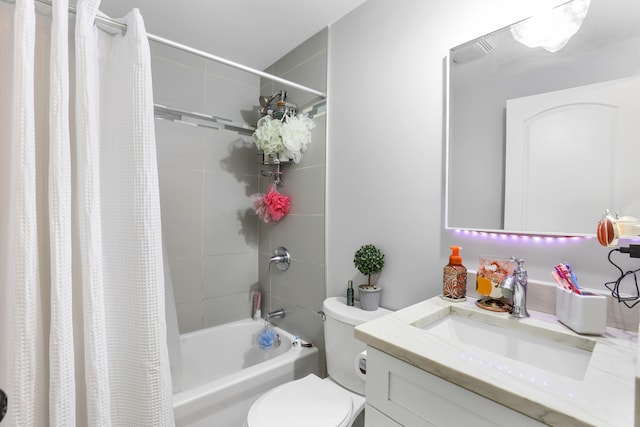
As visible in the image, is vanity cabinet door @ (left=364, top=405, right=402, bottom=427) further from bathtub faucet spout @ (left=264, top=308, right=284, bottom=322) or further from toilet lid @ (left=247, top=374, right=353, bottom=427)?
bathtub faucet spout @ (left=264, top=308, right=284, bottom=322)

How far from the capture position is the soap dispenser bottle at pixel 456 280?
0.97m

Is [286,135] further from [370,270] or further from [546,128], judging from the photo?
[546,128]

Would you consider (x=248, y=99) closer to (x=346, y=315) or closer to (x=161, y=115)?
(x=161, y=115)

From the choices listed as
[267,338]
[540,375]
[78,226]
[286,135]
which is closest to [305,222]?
[286,135]

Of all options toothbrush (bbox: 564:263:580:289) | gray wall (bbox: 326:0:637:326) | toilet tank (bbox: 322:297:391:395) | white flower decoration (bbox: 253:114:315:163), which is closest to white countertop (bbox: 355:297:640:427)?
toothbrush (bbox: 564:263:580:289)

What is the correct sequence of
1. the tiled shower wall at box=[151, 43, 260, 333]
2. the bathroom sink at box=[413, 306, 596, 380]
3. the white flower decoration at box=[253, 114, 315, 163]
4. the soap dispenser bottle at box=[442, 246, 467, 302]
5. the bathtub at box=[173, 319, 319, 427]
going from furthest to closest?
1. the tiled shower wall at box=[151, 43, 260, 333]
2. the white flower decoration at box=[253, 114, 315, 163]
3. the bathtub at box=[173, 319, 319, 427]
4. the soap dispenser bottle at box=[442, 246, 467, 302]
5. the bathroom sink at box=[413, 306, 596, 380]

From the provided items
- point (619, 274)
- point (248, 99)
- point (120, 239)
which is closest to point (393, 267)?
point (619, 274)

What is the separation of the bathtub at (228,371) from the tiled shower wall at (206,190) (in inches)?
4.7

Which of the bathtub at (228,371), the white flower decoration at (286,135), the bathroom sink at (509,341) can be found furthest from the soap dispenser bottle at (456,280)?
the white flower decoration at (286,135)

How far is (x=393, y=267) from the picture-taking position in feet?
4.21

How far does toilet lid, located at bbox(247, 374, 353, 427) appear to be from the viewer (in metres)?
0.99

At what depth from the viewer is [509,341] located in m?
0.81

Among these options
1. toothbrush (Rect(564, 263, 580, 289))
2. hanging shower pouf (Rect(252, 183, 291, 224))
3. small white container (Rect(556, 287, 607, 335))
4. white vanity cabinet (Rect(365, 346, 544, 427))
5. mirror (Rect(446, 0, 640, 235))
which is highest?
mirror (Rect(446, 0, 640, 235))

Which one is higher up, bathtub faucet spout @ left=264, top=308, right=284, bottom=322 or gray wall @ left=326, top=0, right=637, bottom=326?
gray wall @ left=326, top=0, right=637, bottom=326
